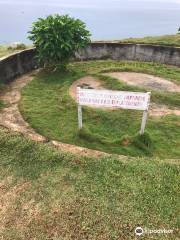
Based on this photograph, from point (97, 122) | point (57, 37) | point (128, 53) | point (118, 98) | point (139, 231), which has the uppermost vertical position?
point (57, 37)

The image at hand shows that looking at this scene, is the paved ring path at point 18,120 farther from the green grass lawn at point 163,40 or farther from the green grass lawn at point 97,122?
the green grass lawn at point 163,40

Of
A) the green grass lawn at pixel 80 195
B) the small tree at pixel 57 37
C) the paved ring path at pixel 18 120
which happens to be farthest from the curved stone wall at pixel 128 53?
the green grass lawn at pixel 80 195

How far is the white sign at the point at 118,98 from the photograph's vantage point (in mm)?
8211

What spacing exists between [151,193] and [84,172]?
1.66 m

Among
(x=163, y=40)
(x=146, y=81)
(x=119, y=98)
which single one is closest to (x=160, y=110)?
(x=146, y=81)

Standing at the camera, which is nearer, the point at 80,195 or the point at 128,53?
the point at 80,195

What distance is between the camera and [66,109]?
35.2 feet

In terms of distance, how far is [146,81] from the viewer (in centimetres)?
1345

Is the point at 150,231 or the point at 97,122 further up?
the point at 97,122

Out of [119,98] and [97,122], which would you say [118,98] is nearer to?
[119,98]

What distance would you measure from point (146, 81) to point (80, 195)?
7998mm

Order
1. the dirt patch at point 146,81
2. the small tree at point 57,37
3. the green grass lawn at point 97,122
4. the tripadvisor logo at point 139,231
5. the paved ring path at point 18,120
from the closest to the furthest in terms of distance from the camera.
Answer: the tripadvisor logo at point 139,231 → the paved ring path at point 18,120 → the green grass lawn at point 97,122 → the dirt patch at point 146,81 → the small tree at point 57,37

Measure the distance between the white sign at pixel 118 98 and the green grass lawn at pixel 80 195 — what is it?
1.50 m

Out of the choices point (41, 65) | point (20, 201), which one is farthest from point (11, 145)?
point (41, 65)
